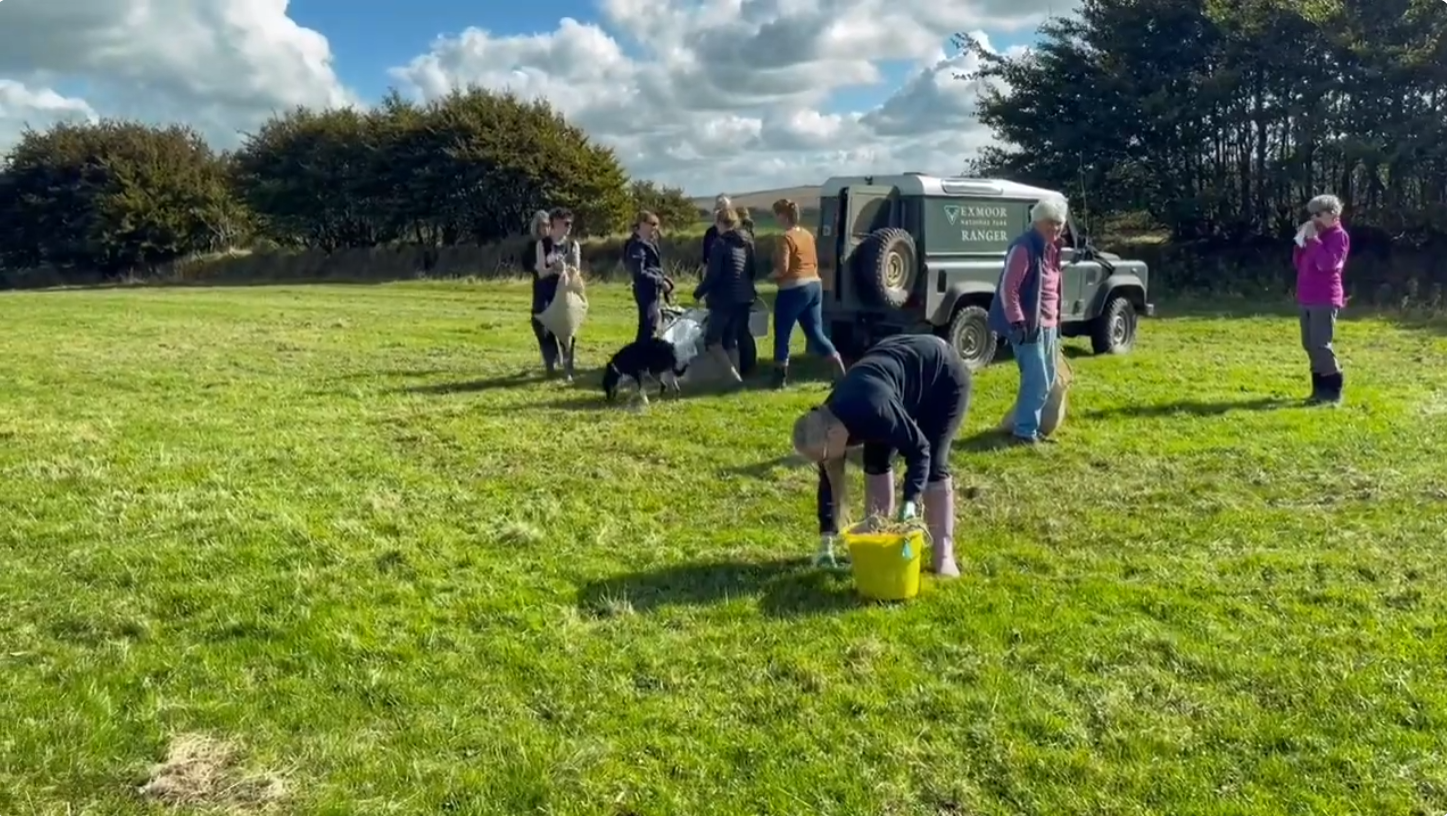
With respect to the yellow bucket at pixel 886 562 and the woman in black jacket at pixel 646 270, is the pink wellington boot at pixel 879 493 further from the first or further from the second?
the woman in black jacket at pixel 646 270

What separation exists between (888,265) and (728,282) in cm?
158

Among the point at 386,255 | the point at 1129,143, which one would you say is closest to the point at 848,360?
the point at 1129,143

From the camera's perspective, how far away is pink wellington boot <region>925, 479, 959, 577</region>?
17.7 ft

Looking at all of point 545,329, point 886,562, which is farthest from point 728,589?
point 545,329

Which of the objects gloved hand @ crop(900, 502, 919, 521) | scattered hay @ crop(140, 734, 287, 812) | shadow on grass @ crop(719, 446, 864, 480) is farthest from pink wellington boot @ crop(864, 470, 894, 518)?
scattered hay @ crop(140, 734, 287, 812)

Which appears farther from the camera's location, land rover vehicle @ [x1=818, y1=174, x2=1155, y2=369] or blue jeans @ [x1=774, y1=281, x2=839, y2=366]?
land rover vehicle @ [x1=818, y1=174, x2=1155, y2=369]

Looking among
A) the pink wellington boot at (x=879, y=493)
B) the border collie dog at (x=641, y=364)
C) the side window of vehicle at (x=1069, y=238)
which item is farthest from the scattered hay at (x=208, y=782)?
the side window of vehicle at (x=1069, y=238)

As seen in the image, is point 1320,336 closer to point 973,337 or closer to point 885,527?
point 973,337

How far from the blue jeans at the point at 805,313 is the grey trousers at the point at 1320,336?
391cm

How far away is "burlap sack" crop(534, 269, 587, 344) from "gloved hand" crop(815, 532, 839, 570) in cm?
619

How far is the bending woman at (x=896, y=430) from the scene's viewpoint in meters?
4.84

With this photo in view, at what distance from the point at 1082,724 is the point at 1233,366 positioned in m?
9.29

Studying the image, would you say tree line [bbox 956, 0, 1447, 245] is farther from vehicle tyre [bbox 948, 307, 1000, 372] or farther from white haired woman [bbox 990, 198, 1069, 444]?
white haired woman [bbox 990, 198, 1069, 444]

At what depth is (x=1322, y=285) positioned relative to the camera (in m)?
9.49
